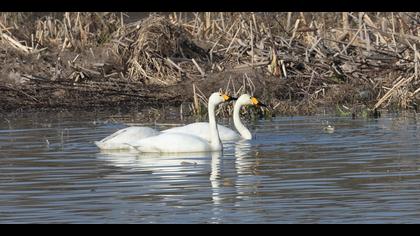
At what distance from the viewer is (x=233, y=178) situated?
1207 centimetres

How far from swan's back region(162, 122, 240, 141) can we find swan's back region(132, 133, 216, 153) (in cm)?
69

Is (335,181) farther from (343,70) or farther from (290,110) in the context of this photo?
(343,70)

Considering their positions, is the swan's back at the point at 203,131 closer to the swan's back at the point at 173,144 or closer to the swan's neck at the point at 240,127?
the swan's neck at the point at 240,127

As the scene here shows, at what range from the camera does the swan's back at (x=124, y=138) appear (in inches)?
Result: 593

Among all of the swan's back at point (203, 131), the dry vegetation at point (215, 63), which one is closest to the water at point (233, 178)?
the swan's back at point (203, 131)

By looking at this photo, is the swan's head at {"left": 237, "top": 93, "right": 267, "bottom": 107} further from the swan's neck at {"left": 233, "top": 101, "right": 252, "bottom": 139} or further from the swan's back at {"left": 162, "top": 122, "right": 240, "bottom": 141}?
the swan's back at {"left": 162, "top": 122, "right": 240, "bottom": 141}

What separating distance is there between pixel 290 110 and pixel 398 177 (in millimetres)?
7694

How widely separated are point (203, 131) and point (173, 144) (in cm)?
125

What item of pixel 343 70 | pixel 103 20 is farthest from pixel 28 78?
pixel 343 70

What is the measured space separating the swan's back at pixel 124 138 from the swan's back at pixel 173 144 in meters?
0.22

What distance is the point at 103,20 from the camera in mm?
25750

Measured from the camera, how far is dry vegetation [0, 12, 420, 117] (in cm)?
2030

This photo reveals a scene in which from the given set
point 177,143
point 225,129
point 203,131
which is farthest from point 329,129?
point 177,143

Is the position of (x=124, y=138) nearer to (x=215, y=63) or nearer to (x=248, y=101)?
(x=248, y=101)
